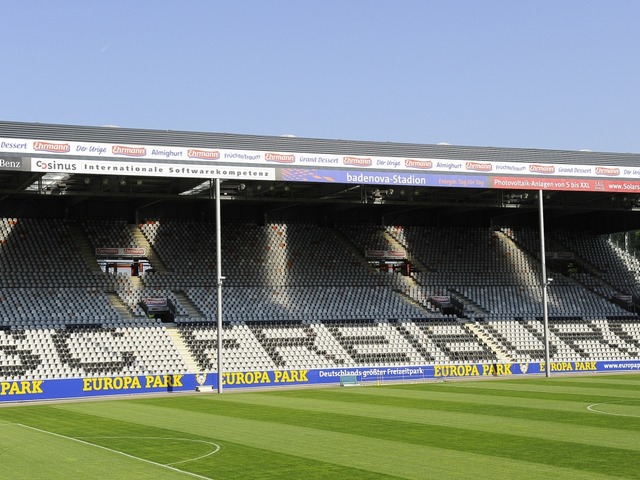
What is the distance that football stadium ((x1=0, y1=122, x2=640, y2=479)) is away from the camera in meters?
30.7

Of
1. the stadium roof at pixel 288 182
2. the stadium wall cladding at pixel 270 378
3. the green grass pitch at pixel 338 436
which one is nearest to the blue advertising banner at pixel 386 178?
the stadium roof at pixel 288 182

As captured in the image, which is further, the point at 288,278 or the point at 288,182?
the point at 288,278

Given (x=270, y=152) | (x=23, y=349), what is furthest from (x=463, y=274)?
(x=23, y=349)

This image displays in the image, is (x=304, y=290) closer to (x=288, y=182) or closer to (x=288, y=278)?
(x=288, y=278)

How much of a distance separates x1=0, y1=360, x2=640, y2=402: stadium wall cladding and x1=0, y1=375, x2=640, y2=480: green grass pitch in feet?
11.0

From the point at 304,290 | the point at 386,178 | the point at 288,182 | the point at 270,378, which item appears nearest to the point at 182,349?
the point at 270,378

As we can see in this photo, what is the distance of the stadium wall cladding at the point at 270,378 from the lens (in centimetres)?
3950

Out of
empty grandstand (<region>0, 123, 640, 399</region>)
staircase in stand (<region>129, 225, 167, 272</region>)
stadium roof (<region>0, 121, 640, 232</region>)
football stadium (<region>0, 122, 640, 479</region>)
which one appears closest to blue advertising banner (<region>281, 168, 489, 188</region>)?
football stadium (<region>0, 122, 640, 479</region>)

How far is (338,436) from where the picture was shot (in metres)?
22.4

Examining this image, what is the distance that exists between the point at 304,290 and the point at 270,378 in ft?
36.4

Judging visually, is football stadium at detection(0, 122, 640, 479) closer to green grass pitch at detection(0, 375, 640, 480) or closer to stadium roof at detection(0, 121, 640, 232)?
stadium roof at detection(0, 121, 640, 232)

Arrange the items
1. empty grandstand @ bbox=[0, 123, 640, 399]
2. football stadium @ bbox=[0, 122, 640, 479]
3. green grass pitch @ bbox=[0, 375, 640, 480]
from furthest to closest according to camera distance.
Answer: empty grandstand @ bbox=[0, 123, 640, 399]
football stadium @ bbox=[0, 122, 640, 479]
green grass pitch @ bbox=[0, 375, 640, 480]

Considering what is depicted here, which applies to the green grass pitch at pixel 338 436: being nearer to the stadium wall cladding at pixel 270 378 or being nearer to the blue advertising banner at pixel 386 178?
the stadium wall cladding at pixel 270 378

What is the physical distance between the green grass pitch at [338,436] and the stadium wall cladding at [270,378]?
334 cm
